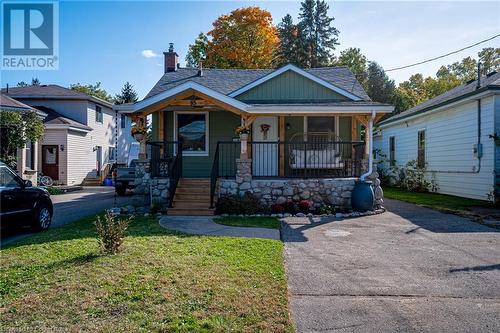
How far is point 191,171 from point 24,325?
382 inches

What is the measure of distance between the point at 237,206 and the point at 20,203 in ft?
16.6

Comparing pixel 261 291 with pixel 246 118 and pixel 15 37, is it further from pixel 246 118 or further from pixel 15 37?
pixel 15 37

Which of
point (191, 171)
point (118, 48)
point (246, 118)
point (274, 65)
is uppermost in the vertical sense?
point (274, 65)

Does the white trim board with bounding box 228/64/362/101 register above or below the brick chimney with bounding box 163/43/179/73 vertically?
below

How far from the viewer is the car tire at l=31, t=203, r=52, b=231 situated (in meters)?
7.80

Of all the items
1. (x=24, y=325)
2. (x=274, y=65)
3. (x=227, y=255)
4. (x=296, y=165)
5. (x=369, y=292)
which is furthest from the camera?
(x=274, y=65)

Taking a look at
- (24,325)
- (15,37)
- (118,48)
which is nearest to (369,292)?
(24,325)

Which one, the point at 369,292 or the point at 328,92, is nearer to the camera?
the point at 369,292

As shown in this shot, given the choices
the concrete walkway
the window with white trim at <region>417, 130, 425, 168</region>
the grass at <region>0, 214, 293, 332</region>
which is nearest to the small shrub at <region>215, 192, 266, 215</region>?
the concrete walkway

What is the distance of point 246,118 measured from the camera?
1077 cm

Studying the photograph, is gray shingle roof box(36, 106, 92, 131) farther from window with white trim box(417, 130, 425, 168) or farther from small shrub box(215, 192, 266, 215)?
window with white trim box(417, 130, 425, 168)

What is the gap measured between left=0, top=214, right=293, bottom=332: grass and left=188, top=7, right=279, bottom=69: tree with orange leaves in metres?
26.6

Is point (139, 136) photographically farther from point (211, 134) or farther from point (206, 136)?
point (211, 134)

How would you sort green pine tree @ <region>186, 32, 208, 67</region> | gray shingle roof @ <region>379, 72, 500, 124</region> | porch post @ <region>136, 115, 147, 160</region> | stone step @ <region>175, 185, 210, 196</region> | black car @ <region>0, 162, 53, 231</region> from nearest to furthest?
1. black car @ <region>0, 162, 53, 231</region>
2. stone step @ <region>175, 185, 210, 196</region>
3. porch post @ <region>136, 115, 147, 160</region>
4. gray shingle roof @ <region>379, 72, 500, 124</region>
5. green pine tree @ <region>186, 32, 208, 67</region>
